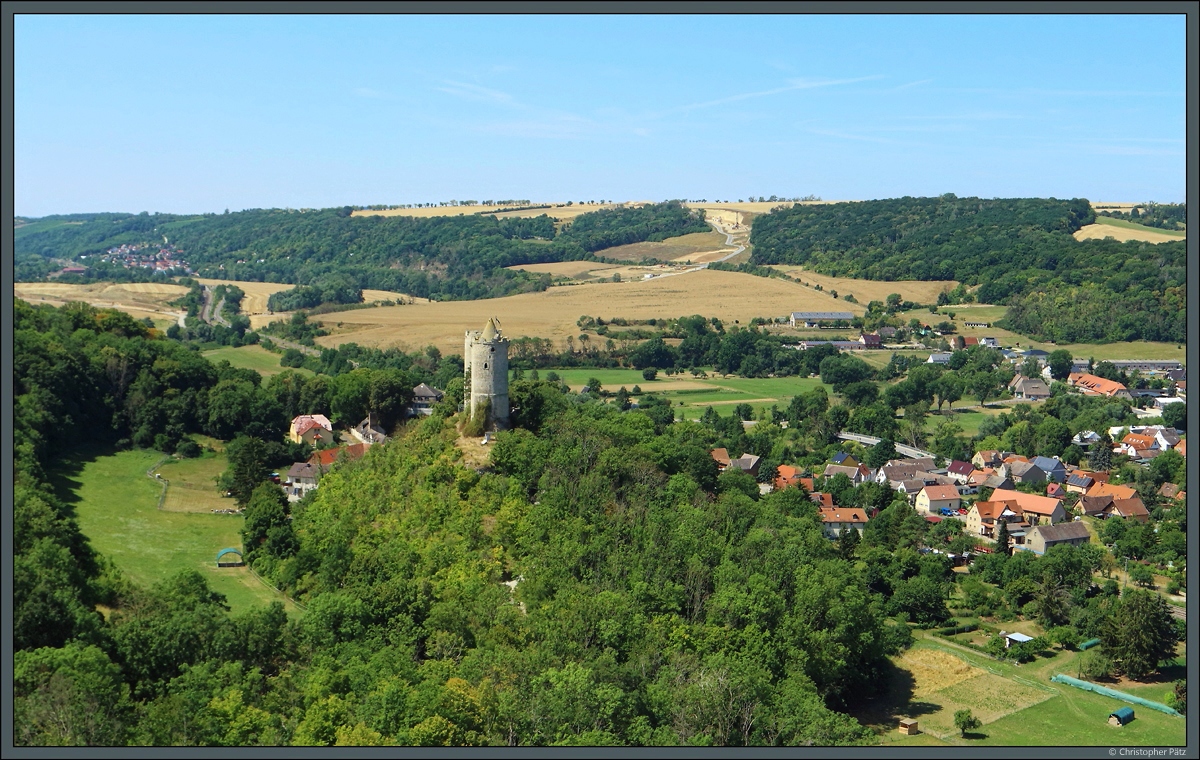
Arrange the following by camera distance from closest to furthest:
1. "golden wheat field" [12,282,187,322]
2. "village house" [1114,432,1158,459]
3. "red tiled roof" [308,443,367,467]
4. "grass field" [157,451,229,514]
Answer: "grass field" [157,451,229,514] < "red tiled roof" [308,443,367,467] < "village house" [1114,432,1158,459] < "golden wheat field" [12,282,187,322]

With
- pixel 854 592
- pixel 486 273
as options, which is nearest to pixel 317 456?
pixel 854 592

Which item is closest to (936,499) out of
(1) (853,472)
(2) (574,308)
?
(1) (853,472)

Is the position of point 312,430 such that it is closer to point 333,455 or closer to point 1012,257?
point 333,455

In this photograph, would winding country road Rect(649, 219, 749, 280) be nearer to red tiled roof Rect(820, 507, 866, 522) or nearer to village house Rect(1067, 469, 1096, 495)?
village house Rect(1067, 469, 1096, 495)

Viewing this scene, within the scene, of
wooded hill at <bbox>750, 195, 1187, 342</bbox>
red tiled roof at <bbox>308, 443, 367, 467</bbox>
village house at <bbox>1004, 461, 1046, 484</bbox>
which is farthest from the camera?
wooded hill at <bbox>750, 195, 1187, 342</bbox>

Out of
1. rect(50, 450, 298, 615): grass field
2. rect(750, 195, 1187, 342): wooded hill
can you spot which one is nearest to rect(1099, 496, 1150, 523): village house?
rect(50, 450, 298, 615): grass field

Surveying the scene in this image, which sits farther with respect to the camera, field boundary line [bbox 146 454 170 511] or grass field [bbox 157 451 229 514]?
grass field [bbox 157 451 229 514]

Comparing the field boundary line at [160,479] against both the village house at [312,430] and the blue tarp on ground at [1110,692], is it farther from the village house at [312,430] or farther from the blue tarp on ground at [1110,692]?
the blue tarp on ground at [1110,692]
